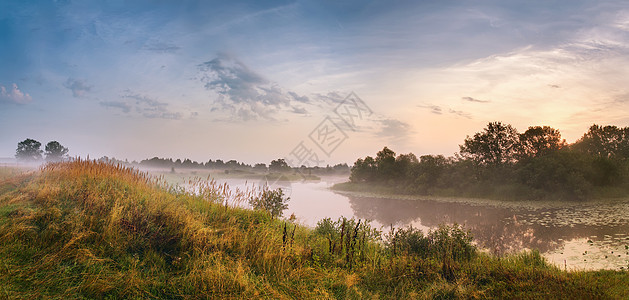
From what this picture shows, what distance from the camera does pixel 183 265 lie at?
561cm

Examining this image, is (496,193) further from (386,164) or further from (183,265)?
(183,265)

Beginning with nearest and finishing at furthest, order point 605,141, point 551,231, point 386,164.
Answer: point 551,231 → point 605,141 → point 386,164

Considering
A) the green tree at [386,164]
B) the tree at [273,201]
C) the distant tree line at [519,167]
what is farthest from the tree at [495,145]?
the tree at [273,201]

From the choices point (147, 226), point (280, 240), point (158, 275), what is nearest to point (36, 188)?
point (147, 226)

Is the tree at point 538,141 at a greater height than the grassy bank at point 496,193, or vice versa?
the tree at point 538,141

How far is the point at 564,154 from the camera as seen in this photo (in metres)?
32.1

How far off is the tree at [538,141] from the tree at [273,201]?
3536 cm

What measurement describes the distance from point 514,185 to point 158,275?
36845 mm

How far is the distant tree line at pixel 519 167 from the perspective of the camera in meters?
30.7

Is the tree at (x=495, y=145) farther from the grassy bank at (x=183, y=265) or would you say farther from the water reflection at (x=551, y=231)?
the grassy bank at (x=183, y=265)

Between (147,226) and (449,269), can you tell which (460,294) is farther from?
(147,226)

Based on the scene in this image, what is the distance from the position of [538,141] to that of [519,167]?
17.6 feet

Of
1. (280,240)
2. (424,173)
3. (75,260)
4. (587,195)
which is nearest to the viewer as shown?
(75,260)

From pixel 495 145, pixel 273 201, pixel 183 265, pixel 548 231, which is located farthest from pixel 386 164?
pixel 183 265
